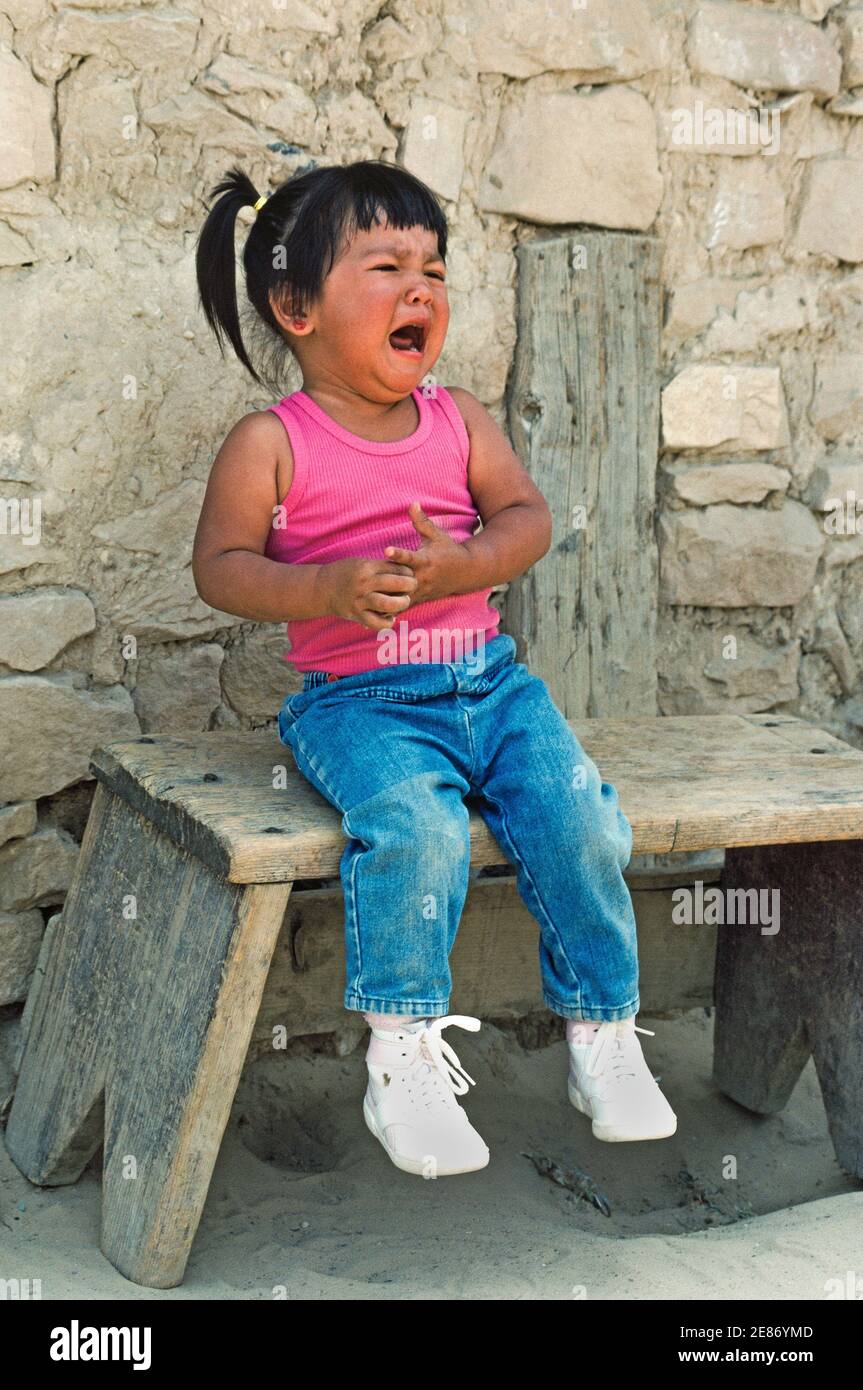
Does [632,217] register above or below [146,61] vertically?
below

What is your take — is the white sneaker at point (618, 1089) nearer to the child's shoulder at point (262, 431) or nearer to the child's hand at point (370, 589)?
the child's hand at point (370, 589)

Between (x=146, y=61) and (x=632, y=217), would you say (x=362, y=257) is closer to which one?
(x=146, y=61)

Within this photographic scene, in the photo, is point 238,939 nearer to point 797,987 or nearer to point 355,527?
point 355,527

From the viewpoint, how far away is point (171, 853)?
2.24 metres

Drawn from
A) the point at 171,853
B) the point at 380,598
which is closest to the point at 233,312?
the point at 380,598

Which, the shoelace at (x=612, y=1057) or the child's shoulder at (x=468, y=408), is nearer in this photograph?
the shoelace at (x=612, y=1057)

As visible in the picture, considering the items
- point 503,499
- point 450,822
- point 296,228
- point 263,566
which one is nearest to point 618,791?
point 450,822

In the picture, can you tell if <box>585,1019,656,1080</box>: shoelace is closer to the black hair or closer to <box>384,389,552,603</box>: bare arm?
<box>384,389,552,603</box>: bare arm

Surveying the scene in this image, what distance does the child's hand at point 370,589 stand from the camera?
2.03 m

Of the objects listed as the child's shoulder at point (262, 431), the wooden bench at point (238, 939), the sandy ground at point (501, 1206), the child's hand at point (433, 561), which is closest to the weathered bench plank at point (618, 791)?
the wooden bench at point (238, 939)

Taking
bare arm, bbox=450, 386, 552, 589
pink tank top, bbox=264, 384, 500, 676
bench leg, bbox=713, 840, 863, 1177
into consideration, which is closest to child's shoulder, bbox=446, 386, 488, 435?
bare arm, bbox=450, 386, 552, 589

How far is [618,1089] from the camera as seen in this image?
82.8 inches

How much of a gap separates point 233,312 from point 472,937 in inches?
47.7

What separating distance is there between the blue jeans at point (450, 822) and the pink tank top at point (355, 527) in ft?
0.14
